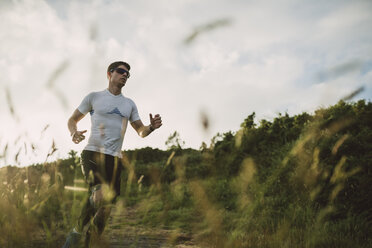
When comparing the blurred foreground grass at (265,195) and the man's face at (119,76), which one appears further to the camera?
the man's face at (119,76)

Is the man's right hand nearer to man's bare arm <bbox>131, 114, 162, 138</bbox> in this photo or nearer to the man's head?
man's bare arm <bbox>131, 114, 162, 138</bbox>

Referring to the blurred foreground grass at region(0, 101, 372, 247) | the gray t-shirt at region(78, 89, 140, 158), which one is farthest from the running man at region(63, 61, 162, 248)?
the blurred foreground grass at region(0, 101, 372, 247)

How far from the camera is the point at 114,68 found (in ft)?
11.3

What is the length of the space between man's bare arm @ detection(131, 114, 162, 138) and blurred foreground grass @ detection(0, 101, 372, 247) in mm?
500

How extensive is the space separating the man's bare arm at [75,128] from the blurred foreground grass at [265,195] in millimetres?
266

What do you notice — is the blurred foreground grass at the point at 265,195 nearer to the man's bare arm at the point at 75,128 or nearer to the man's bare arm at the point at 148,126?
the man's bare arm at the point at 75,128

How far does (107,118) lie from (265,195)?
3.66 m

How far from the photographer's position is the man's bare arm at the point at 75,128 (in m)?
2.86

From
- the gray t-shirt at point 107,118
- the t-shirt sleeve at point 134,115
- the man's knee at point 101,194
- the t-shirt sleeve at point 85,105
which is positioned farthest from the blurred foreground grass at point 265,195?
the t-shirt sleeve at point 85,105

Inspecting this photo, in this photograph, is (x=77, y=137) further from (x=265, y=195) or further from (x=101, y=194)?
(x=265, y=195)

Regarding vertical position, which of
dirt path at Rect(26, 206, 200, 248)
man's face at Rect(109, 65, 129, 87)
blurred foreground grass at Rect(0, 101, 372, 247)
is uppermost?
man's face at Rect(109, 65, 129, 87)

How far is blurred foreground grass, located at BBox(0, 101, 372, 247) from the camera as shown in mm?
2143

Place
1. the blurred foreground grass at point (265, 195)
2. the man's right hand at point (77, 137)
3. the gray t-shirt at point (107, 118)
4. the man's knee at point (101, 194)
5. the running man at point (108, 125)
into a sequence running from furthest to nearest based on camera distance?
the gray t-shirt at point (107, 118), the running man at point (108, 125), the man's right hand at point (77, 137), the blurred foreground grass at point (265, 195), the man's knee at point (101, 194)

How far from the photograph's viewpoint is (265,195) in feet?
17.7
